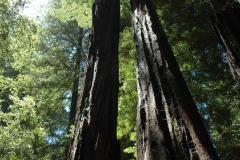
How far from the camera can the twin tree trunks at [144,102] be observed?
2.14 meters

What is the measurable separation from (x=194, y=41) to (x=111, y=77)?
9.71ft

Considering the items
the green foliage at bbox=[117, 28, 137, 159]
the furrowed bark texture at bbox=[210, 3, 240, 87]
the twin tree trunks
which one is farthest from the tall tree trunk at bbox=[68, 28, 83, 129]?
the furrowed bark texture at bbox=[210, 3, 240, 87]

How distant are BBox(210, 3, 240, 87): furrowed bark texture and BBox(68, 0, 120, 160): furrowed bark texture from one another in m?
2.03

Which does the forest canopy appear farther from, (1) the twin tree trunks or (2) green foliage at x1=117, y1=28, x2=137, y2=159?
(1) the twin tree trunks

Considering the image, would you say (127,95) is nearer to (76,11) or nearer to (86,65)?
(86,65)

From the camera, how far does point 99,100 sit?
3.23 metres

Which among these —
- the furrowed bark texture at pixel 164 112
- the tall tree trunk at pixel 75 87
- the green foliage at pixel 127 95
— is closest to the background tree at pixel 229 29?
the furrowed bark texture at pixel 164 112

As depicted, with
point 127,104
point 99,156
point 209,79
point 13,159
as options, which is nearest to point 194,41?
point 209,79

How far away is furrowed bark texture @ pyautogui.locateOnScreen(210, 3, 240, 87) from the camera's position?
415 centimetres

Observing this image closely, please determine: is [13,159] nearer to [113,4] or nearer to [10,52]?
[10,52]

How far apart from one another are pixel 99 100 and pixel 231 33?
2.83 metres

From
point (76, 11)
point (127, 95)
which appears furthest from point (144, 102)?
point (76, 11)

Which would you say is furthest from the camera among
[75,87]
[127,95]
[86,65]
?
[75,87]

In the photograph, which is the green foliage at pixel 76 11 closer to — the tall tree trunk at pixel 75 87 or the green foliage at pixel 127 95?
the green foliage at pixel 127 95
